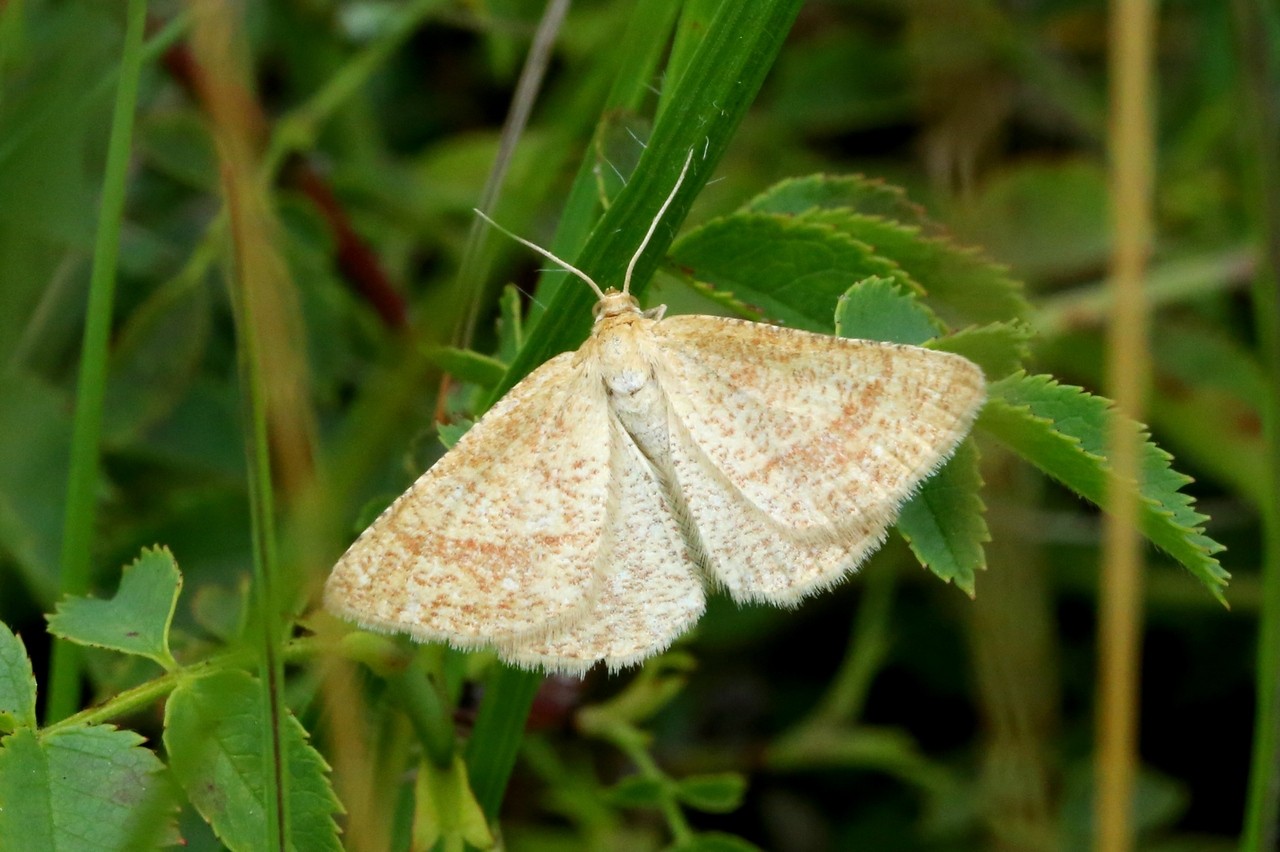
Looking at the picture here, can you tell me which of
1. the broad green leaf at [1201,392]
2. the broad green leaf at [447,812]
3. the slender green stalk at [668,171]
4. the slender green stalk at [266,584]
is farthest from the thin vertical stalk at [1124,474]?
the broad green leaf at [1201,392]

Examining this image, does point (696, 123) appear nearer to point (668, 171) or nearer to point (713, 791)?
point (668, 171)

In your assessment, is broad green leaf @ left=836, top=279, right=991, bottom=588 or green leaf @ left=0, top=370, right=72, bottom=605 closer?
broad green leaf @ left=836, top=279, right=991, bottom=588

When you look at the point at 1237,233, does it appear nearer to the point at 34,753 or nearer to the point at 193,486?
the point at 193,486

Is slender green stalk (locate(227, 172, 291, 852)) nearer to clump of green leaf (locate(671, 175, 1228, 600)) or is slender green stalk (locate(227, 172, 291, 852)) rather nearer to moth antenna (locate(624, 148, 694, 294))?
moth antenna (locate(624, 148, 694, 294))

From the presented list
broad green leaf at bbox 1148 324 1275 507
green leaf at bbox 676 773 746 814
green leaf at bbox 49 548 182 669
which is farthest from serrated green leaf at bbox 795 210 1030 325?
broad green leaf at bbox 1148 324 1275 507

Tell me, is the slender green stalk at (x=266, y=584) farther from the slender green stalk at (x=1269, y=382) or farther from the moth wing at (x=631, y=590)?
the slender green stalk at (x=1269, y=382)

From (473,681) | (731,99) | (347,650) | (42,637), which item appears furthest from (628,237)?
(42,637)
